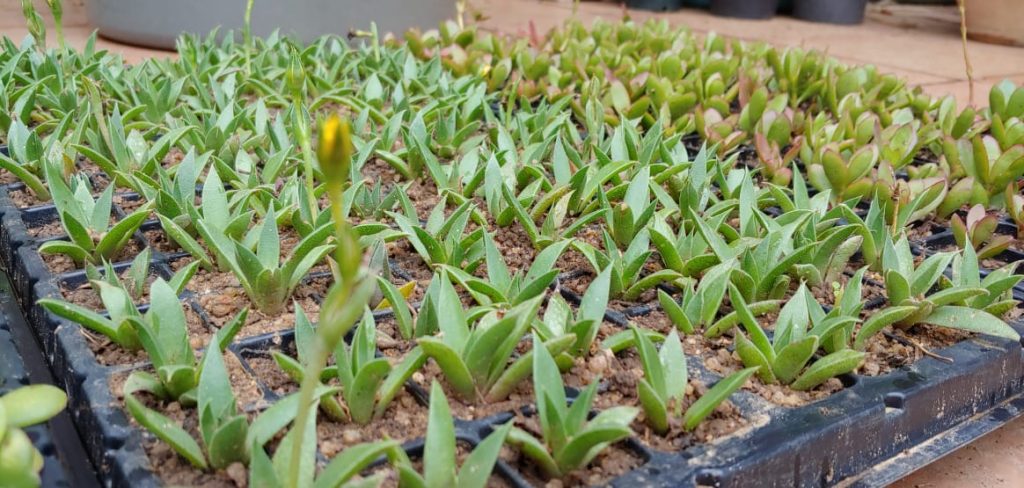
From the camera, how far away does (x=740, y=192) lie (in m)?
1.63

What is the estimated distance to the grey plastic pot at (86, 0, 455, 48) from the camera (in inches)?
141

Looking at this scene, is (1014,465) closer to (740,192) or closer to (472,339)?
(740,192)

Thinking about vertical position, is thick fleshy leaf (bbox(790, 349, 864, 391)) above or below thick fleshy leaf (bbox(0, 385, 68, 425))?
below

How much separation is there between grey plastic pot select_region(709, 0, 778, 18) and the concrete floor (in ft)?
0.24

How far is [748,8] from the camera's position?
5.81m

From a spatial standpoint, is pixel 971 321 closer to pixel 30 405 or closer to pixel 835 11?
pixel 30 405

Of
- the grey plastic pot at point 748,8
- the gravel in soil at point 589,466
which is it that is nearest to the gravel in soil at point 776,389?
the gravel in soil at point 589,466

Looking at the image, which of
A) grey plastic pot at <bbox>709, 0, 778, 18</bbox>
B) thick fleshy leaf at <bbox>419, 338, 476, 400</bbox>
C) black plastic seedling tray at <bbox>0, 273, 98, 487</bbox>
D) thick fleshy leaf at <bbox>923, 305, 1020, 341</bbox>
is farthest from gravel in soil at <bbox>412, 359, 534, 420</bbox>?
grey plastic pot at <bbox>709, 0, 778, 18</bbox>

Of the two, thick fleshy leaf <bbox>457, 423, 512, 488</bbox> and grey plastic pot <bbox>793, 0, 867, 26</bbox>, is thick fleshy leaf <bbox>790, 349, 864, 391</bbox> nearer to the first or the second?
thick fleshy leaf <bbox>457, 423, 512, 488</bbox>

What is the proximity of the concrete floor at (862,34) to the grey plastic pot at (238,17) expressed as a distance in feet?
0.29

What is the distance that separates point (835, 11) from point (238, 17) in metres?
3.81

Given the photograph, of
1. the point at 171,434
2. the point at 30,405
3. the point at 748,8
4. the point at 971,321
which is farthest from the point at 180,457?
the point at 748,8

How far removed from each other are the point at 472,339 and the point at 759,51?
238cm

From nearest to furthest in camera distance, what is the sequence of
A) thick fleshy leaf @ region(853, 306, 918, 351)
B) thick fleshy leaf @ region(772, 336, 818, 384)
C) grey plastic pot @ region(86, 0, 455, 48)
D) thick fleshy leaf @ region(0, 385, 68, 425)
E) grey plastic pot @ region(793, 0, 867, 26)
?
thick fleshy leaf @ region(0, 385, 68, 425), thick fleshy leaf @ region(772, 336, 818, 384), thick fleshy leaf @ region(853, 306, 918, 351), grey plastic pot @ region(86, 0, 455, 48), grey plastic pot @ region(793, 0, 867, 26)
